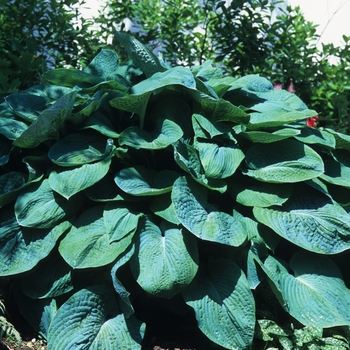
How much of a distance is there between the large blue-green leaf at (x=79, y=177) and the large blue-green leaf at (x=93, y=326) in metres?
0.58

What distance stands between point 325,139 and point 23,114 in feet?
6.43

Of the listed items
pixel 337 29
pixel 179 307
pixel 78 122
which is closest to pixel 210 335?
pixel 179 307

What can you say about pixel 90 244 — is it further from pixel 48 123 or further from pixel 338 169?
pixel 338 169

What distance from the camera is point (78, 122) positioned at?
3.75m

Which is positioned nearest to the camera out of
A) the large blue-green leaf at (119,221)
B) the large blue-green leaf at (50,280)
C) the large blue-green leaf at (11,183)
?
the large blue-green leaf at (119,221)

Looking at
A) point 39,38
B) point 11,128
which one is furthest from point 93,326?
point 39,38

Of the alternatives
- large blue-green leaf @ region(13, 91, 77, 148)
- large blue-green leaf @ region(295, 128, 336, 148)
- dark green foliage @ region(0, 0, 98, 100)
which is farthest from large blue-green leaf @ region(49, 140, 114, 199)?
dark green foliage @ region(0, 0, 98, 100)

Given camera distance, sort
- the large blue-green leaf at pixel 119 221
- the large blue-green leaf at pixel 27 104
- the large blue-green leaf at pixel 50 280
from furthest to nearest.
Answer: the large blue-green leaf at pixel 27 104 < the large blue-green leaf at pixel 50 280 < the large blue-green leaf at pixel 119 221

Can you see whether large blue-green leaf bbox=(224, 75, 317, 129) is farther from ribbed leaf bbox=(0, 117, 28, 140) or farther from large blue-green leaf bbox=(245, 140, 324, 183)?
ribbed leaf bbox=(0, 117, 28, 140)

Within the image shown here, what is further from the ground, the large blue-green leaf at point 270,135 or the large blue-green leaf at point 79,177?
the large blue-green leaf at point 270,135

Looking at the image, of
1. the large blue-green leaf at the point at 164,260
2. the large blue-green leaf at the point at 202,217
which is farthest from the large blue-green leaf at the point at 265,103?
the large blue-green leaf at the point at 164,260

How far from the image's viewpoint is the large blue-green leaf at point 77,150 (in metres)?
3.56

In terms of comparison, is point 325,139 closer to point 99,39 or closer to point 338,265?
point 338,265

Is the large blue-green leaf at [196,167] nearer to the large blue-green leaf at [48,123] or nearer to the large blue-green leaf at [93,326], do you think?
the large blue-green leaf at [48,123]
